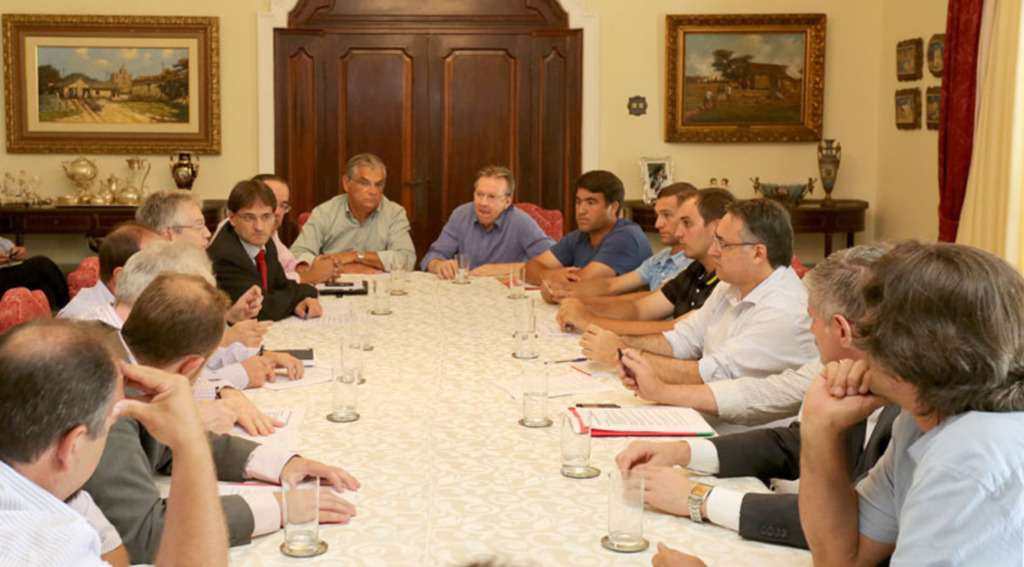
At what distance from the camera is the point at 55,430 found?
1572mm

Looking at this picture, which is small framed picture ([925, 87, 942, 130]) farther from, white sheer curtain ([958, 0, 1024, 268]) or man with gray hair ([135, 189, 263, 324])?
man with gray hair ([135, 189, 263, 324])

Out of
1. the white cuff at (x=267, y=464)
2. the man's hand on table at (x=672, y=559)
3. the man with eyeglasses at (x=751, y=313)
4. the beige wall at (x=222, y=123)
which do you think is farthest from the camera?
the beige wall at (x=222, y=123)

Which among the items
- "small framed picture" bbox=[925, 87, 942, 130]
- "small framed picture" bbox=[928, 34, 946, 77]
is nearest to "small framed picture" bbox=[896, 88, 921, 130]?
"small framed picture" bbox=[925, 87, 942, 130]

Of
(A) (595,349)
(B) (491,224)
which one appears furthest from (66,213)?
(A) (595,349)

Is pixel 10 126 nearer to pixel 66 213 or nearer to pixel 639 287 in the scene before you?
pixel 66 213

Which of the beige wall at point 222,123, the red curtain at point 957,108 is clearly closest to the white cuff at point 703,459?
the red curtain at point 957,108

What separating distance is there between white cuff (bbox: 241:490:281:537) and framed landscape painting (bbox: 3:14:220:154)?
23.7 feet

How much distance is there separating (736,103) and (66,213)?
536 centimetres

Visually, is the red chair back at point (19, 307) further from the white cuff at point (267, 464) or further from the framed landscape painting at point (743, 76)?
the framed landscape painting at point (743, 76)

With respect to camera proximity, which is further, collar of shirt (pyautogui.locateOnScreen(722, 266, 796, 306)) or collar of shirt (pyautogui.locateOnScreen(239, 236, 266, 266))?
collar of shirt (pyautogui.locateOnScreen(239, 236, 266, 266))

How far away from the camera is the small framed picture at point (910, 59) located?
8.46 metres

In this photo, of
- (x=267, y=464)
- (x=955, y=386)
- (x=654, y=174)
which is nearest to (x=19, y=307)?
(x=267, y=464)

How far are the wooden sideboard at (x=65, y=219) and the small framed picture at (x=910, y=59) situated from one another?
5.43 metres

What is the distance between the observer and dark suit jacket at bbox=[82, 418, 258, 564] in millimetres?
2098
